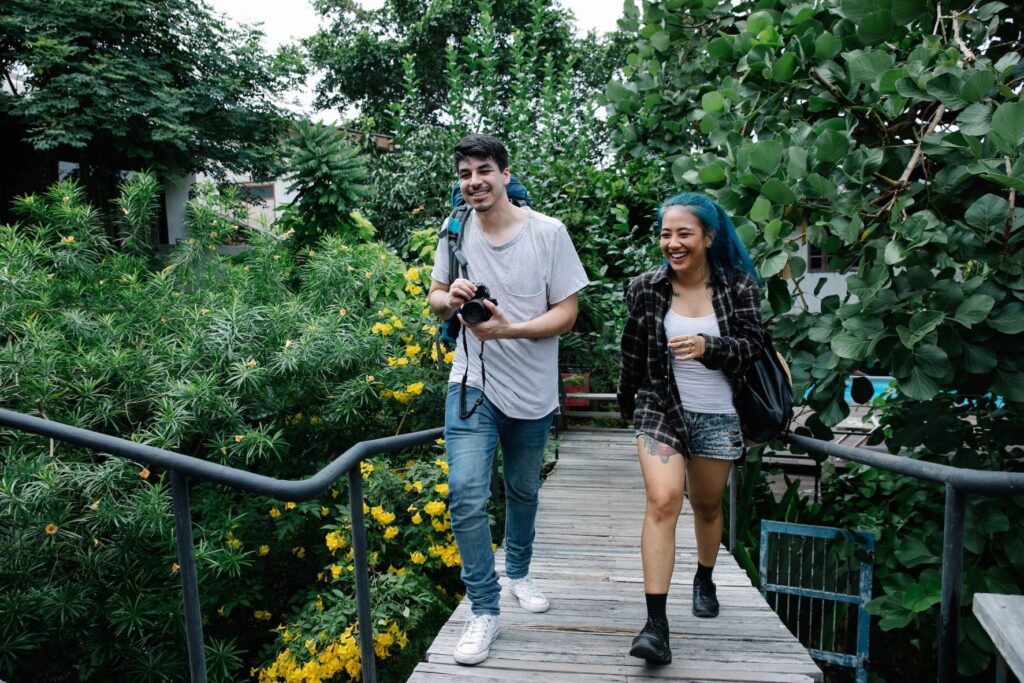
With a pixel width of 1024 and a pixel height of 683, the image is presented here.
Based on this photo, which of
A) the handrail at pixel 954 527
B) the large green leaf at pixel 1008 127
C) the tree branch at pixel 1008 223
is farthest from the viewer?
the tree branch at pixel 1008 223

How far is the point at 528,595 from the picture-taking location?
2.75 m

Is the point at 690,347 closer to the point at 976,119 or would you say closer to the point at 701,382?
the point at 701,382

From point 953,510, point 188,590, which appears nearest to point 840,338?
point 953,510

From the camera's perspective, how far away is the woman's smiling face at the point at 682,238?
2348 mm

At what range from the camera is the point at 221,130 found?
15.4 m

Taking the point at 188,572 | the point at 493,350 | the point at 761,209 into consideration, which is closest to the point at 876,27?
the point at 761,209

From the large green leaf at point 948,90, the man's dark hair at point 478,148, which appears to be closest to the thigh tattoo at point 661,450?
the man's dark hair at point 478,148

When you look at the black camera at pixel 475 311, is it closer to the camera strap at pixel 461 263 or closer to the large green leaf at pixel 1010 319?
the camera strap at pixel 461 263

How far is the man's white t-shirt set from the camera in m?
2.33

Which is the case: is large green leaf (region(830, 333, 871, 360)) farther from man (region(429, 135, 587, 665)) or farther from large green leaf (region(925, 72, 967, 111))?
man (region(429, 135, 587, 665))

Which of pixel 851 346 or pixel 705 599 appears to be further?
pixel 705 599

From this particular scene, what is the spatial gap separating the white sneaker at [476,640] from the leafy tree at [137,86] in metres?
13.0

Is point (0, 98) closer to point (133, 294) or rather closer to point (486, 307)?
point (133, 294)

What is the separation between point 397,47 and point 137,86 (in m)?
7.35
